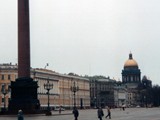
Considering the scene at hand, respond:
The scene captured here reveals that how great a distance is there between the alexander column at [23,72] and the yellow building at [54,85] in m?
55.2

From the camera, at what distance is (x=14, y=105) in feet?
202

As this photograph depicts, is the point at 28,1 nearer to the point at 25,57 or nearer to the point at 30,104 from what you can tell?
the point at 25,57

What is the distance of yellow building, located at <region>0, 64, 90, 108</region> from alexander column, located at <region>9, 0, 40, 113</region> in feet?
181

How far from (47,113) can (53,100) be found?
275ft

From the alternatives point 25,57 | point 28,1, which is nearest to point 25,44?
point 25,57

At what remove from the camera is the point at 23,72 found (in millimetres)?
61344

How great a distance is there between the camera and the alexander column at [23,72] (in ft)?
200

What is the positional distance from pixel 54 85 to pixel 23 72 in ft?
285

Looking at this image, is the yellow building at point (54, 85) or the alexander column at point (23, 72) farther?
the yellow building at point (54, 85)

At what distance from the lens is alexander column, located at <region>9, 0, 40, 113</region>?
60.8 metres

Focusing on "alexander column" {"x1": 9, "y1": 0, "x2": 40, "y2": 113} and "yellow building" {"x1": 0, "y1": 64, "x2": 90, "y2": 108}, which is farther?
"yellow building" {"x1": 0, "y1": 64, "x2": 90, "y2": 108}

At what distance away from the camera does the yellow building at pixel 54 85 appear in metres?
130

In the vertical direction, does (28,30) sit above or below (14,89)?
above

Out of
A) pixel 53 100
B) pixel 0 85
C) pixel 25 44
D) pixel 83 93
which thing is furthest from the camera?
pixel 83 93
